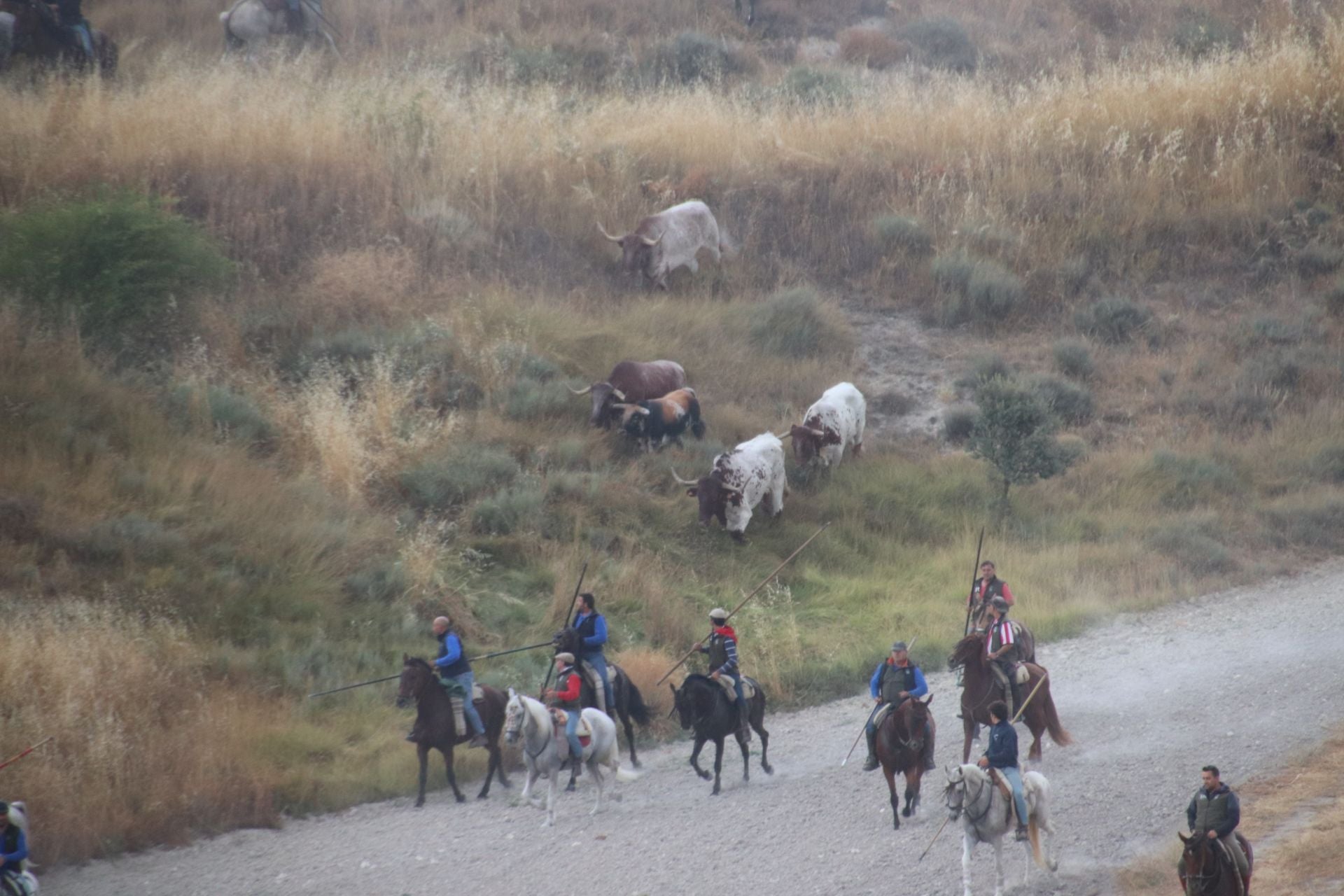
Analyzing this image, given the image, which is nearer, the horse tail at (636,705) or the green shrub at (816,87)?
the horse tail at (636,705)

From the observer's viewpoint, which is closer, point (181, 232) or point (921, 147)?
point (181, 232)

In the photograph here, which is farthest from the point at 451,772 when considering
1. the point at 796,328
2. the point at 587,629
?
the point at 796,328

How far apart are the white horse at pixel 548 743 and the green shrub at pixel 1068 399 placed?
11548 mm

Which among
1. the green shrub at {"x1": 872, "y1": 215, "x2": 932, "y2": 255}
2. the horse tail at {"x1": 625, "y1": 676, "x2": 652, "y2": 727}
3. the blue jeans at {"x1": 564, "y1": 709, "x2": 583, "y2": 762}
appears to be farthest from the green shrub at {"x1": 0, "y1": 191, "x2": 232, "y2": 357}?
the green shrub at {"x1": 872, "y1": 215, "x2": 932, "y2": 255}

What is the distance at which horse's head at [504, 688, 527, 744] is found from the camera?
9.98 m

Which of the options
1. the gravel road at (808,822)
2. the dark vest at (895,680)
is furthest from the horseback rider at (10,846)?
the dark vest at (895,680)

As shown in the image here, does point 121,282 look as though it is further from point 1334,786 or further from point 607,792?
point 1334,786

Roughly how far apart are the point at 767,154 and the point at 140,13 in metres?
16.8

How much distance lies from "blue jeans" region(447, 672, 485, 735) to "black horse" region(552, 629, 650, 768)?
807mm

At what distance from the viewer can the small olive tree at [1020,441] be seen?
16.9 metres

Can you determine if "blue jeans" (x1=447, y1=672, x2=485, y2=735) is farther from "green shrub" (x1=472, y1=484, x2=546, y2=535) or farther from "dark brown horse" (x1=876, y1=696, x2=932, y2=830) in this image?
"green shrub" (x1=472, y1=484, x2=546, y2=535)

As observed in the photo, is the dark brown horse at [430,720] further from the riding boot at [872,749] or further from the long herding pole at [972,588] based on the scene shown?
the long herding pole at [972,588]

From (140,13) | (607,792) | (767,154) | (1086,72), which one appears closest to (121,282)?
(607,792)

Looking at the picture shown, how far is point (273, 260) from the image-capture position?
1902 centimetres
